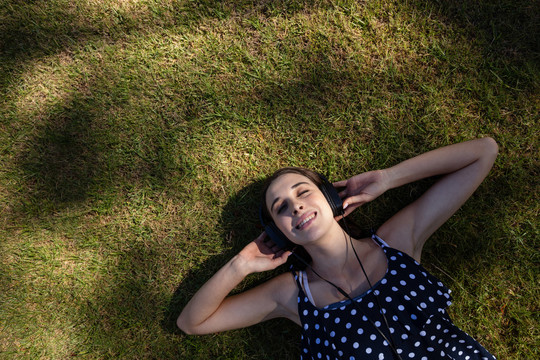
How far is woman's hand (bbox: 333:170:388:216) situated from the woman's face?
398mm

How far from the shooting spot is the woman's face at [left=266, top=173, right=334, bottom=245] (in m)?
2.74

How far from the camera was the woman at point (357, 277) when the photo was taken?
2.81m

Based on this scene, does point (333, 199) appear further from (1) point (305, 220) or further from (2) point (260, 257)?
(2) point (260, 257)

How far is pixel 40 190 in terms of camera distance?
3791 millimetres

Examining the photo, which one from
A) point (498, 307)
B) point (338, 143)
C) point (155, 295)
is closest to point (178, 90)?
point (338, 143)

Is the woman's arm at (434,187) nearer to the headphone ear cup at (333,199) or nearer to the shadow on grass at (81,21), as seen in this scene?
the headphone ear cup at (333,199)

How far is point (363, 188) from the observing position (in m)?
3.24

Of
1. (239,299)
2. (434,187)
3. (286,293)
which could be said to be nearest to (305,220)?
(286,293)

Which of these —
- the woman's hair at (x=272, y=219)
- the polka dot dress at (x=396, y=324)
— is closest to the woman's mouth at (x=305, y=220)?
the woman's hair at (x=272, y=219)

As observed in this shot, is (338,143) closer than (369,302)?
No

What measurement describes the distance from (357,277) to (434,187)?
40.4 inches

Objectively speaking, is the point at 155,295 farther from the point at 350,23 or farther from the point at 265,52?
the point at 350,23

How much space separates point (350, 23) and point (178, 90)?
185 centimetres

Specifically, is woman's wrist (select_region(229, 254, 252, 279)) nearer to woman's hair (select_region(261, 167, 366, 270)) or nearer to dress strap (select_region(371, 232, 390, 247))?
woman's hair (select_region(261, 167, 366, 270))
